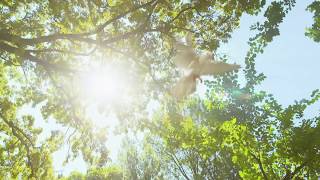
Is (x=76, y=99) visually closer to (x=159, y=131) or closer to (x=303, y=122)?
(x=159, y=131)

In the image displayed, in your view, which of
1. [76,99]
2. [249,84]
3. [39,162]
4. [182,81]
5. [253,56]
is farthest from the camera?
[39,162]

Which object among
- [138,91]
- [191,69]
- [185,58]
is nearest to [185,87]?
[191,69]

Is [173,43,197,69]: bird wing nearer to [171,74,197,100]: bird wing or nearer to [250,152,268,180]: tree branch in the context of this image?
[171,74,197,100]: bird wing

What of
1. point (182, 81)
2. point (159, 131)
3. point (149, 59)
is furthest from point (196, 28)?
point (182, 81)

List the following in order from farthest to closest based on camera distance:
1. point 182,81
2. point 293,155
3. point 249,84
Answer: point 249,84
point 293,155
point 182,81

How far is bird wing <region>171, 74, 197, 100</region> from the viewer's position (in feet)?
27.2

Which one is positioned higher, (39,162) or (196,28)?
(196,28)

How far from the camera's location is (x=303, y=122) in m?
13.6

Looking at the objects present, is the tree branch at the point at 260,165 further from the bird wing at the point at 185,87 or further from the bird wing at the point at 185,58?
the bird wing at the point at 185,58

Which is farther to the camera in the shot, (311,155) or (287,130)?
(287,130)

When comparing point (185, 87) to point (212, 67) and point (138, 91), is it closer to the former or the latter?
point (212, 67)

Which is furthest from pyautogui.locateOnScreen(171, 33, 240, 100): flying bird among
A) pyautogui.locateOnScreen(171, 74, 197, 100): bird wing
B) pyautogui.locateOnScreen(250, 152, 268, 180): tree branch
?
pyautogui.locateOnScreen(250, 152, 268, 180): tree branch

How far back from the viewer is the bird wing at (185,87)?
8297 mm

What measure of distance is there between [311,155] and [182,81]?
22.9 feet
